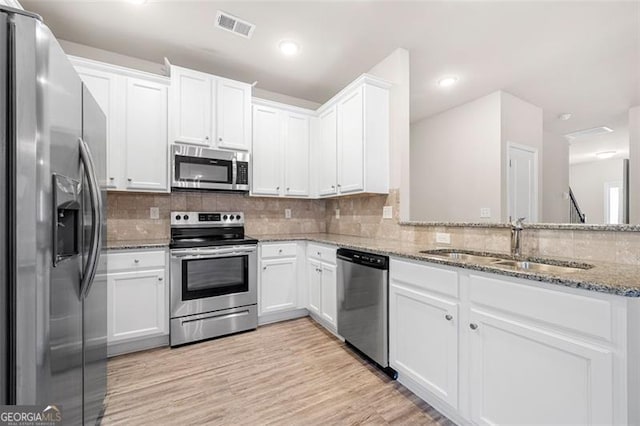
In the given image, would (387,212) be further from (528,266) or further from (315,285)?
(528,266)

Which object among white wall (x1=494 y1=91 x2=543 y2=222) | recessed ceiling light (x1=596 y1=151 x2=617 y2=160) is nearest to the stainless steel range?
white wall (x1=494 y1=91 x2=543 y2=222)

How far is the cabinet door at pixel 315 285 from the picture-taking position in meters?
2.82

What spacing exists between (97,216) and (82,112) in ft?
1.56

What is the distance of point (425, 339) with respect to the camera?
65.4 inches

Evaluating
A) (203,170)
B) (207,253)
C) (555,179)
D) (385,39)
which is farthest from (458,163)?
(207,253)

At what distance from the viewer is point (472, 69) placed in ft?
10.5

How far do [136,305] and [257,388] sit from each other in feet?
4.15

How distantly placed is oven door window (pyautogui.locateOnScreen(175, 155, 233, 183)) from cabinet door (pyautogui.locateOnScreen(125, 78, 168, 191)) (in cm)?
15

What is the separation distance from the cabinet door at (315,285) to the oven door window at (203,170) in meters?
1.28

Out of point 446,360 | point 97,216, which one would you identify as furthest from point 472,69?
point 97,216

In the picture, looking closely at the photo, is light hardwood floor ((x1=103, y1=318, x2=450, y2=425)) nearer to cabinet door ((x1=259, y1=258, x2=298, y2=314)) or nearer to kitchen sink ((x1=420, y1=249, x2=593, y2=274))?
cabinet door ((x1=259, y1=258, x2=298, y2=314))

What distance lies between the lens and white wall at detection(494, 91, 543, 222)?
3754 millimetres

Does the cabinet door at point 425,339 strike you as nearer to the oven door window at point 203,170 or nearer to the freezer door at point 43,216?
the freezer door at point 43,216

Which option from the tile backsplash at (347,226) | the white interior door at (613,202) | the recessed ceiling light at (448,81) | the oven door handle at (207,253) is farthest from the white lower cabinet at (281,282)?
the white interior door at (613,202)
